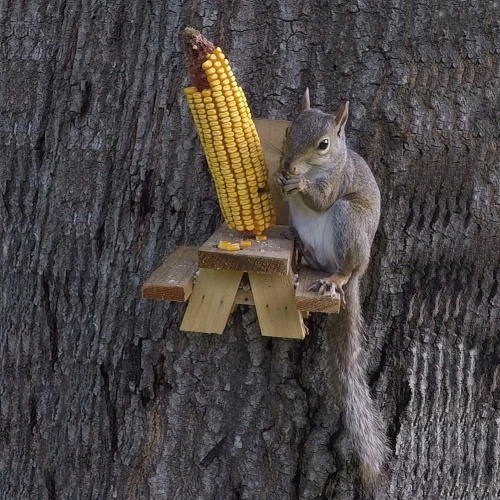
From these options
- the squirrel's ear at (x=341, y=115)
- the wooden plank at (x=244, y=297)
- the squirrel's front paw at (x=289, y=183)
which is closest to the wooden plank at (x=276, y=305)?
the wooden plank at (x=244, y=297)

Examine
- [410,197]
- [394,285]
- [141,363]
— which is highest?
[410,197]

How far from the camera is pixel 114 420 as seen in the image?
184 centimetres

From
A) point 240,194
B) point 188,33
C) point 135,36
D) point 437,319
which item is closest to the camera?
point 188,33

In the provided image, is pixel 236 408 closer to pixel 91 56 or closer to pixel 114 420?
pixel 114 420

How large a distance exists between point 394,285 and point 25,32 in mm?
1094

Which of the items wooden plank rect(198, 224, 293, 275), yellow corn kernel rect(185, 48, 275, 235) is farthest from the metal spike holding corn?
wooden plank rect(198, 224, 293, 275)

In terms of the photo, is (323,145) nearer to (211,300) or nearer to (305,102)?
(305,102)

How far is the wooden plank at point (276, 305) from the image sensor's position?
4.88ft

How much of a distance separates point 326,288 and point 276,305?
13 cm

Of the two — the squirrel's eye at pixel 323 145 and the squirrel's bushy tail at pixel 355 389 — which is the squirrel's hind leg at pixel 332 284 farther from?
the squirrel's eye at pixel 323 145

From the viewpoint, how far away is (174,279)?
4.70 ft

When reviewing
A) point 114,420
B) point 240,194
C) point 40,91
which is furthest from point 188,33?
point 114,420

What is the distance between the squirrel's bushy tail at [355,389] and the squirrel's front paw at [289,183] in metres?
0.32

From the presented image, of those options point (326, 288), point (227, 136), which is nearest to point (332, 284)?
point (326, 288)
